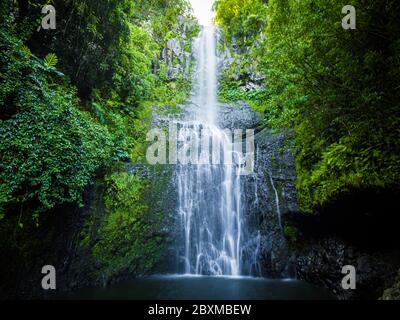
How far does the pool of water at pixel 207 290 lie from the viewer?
555 cm

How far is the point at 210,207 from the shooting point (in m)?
8.58

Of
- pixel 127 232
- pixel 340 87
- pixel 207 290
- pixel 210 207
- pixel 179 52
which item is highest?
pixel 179 52

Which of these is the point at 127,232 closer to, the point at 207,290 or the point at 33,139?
the point at 207,290

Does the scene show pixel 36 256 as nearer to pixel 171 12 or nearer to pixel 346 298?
pixel 346 298

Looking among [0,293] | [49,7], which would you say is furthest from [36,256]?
[49,7]

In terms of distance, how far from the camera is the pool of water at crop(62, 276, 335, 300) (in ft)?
18.2

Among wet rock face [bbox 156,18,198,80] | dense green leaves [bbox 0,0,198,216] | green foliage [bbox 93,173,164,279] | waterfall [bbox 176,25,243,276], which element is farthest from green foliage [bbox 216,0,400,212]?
wet rock face [bbox 156,18,198,80]

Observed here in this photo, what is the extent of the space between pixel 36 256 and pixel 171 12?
16.1 m

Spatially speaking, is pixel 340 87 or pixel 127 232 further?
pixel 127 232

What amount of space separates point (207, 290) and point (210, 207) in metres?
2.97

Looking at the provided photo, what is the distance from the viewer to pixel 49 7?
239 inches

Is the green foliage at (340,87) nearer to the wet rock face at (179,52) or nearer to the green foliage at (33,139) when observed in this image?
the green foliage at (33,139)

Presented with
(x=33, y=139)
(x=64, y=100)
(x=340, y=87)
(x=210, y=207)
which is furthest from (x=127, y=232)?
(x=340, y=87)

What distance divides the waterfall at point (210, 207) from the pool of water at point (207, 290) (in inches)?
32.1
